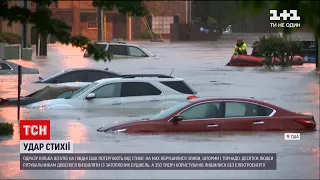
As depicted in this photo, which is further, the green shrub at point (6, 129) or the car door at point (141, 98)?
the car door at point (141, 98)

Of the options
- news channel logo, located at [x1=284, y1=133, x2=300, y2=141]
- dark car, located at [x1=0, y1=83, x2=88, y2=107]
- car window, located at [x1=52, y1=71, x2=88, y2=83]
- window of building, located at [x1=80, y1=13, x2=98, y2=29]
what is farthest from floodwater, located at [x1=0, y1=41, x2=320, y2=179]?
window of building, located at [x1=80, y1=13, x2=98, y2=29]

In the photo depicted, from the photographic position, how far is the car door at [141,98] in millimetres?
21453

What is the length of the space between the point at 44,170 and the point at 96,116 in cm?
853

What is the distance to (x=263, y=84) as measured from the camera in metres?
34.4

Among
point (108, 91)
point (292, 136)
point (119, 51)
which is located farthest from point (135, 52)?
point (292, 136)

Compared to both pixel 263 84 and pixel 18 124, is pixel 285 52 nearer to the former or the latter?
pixel 263 84

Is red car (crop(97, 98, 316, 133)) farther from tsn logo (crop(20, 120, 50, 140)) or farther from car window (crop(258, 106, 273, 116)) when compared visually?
tsn logo (crop(20, 120, 50, 140))

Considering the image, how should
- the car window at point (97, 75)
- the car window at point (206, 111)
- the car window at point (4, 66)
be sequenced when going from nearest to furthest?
1. the car window at point (206, 111)
2. the car window at point (97, 75)
3. the car window at point (4, 66)

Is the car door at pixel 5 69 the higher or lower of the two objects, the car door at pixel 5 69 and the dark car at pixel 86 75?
the lower

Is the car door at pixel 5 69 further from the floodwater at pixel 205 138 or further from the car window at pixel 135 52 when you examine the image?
the car window at pixel 135 52

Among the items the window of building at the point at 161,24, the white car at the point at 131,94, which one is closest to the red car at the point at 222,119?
the white car at the point at 131,94

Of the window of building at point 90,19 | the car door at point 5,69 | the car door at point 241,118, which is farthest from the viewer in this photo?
the window of building at point 90,19

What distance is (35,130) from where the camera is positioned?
59.0ft

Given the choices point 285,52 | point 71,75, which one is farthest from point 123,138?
point 285,52
